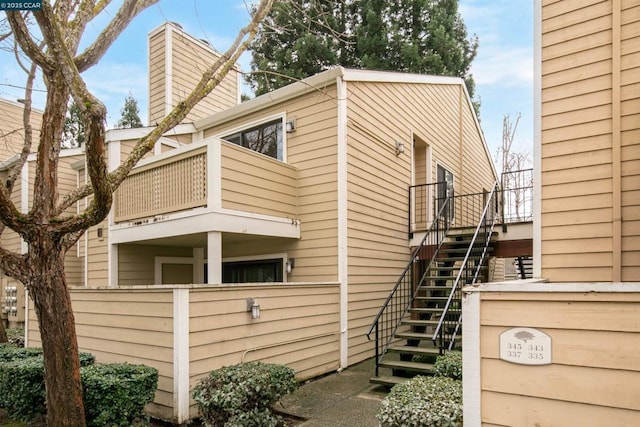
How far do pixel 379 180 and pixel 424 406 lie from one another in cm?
548

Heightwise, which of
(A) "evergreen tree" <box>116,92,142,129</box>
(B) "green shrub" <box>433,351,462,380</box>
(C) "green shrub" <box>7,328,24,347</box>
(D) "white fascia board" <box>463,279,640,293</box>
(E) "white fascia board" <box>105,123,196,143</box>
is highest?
(A) "evergreen tree" <box>116,92,142,129</box>

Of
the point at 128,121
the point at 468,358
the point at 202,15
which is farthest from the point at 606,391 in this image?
the point at 128,121

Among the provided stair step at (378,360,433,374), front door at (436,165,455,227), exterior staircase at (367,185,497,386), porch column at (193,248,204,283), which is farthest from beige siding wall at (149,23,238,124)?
stair step at (378,360,433,374)

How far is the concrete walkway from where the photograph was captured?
15.6 ft

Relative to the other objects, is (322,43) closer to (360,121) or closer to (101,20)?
(360,121)

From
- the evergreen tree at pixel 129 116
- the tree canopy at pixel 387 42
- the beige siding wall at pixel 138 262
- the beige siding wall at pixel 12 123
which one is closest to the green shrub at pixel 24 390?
the beige siding wall at pixel 138 262

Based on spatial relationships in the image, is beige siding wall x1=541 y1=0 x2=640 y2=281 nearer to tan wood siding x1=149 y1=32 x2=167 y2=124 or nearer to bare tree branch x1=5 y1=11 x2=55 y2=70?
bare tree branch x1=5 y1=11 x2=55 y2=70

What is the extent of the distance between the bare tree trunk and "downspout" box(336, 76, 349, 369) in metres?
4.14

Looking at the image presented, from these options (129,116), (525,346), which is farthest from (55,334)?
(129,116)

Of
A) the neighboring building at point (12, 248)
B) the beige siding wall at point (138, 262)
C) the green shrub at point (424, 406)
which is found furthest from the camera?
the neighboring building at point (12, 248)

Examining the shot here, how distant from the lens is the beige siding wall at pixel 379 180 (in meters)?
7.54

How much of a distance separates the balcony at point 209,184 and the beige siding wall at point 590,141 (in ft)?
14.0

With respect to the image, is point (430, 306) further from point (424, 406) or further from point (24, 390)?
point (24, 390)

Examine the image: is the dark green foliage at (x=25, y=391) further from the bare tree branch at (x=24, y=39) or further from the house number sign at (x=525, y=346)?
the house number sign at (x=525, y=346)
